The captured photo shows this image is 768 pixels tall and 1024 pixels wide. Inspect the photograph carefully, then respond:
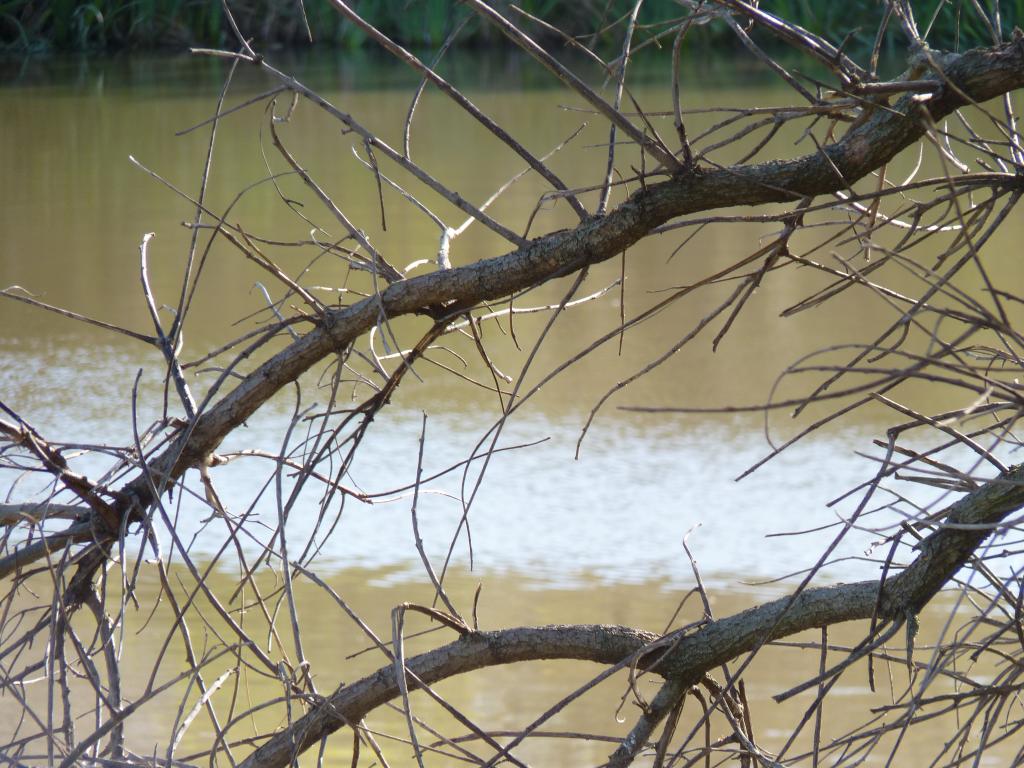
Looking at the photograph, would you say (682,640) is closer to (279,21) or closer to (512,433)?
(512,433)

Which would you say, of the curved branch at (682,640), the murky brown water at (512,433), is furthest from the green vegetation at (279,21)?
the curved branch at (682,640)

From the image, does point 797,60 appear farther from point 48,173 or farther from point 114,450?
point 114,450

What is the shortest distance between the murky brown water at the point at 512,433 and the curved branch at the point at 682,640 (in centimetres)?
11

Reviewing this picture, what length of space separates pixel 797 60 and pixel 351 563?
4.70m

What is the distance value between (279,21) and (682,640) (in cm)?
706

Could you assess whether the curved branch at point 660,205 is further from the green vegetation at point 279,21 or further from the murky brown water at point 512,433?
the green vegetation at point 279,21

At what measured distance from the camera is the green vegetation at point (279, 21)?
669 cm

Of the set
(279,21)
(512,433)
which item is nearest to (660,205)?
(512,433)

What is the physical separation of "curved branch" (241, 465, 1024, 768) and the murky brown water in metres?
0.11

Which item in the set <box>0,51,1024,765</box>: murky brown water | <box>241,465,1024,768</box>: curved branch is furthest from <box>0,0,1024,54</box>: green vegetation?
<box>241,465,1024,768</box>: curved branch

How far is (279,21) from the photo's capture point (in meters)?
7.38

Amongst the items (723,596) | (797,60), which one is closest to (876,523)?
(723,596)

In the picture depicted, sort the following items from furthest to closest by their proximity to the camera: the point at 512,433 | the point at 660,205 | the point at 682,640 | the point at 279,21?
the point at 279,21 < the point at 512,433 < the point at 682,640 < the point at 660,205

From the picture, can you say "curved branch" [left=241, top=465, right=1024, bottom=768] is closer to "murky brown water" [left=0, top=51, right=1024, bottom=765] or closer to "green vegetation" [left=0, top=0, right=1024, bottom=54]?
"murky brown water" [left=0, top=51, right=1024, bottom=765]
